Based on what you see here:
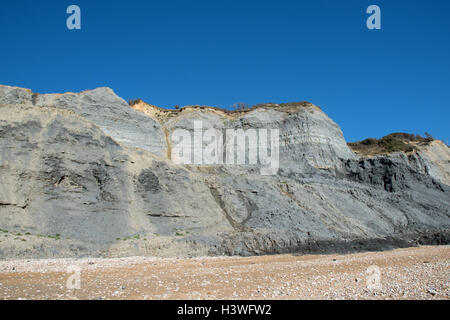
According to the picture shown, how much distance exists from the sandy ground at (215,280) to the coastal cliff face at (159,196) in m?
3.39

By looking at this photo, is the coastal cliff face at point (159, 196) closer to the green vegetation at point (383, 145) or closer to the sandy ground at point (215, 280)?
the sandy ground at point (215, 280)

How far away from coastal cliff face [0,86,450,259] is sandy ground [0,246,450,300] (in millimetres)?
3388

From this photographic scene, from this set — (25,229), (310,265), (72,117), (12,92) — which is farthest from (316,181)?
(12,92)

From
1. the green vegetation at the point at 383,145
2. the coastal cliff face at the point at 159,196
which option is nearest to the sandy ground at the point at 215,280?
the coastal cliff face at the point at 159,196

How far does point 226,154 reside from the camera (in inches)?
1430

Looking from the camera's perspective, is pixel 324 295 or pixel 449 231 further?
pixel 449 231

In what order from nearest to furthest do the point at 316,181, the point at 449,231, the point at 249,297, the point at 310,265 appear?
1. the point at 249,297
2. the point at 310,265
3. the point at 449,231
4. the point at 316,181

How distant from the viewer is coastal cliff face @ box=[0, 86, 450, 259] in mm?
17391

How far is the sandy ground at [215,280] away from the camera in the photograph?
874 centimetres

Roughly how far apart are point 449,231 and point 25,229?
30409 mm

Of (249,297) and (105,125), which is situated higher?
(105,125)

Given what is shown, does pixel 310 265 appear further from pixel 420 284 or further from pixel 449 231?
pixel 449 231

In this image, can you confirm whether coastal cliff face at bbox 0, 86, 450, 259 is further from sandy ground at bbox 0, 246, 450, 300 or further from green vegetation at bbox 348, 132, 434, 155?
green vegetation at bbox 348, 132, 434, 155

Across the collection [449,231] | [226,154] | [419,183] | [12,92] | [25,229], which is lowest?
[449,231]
